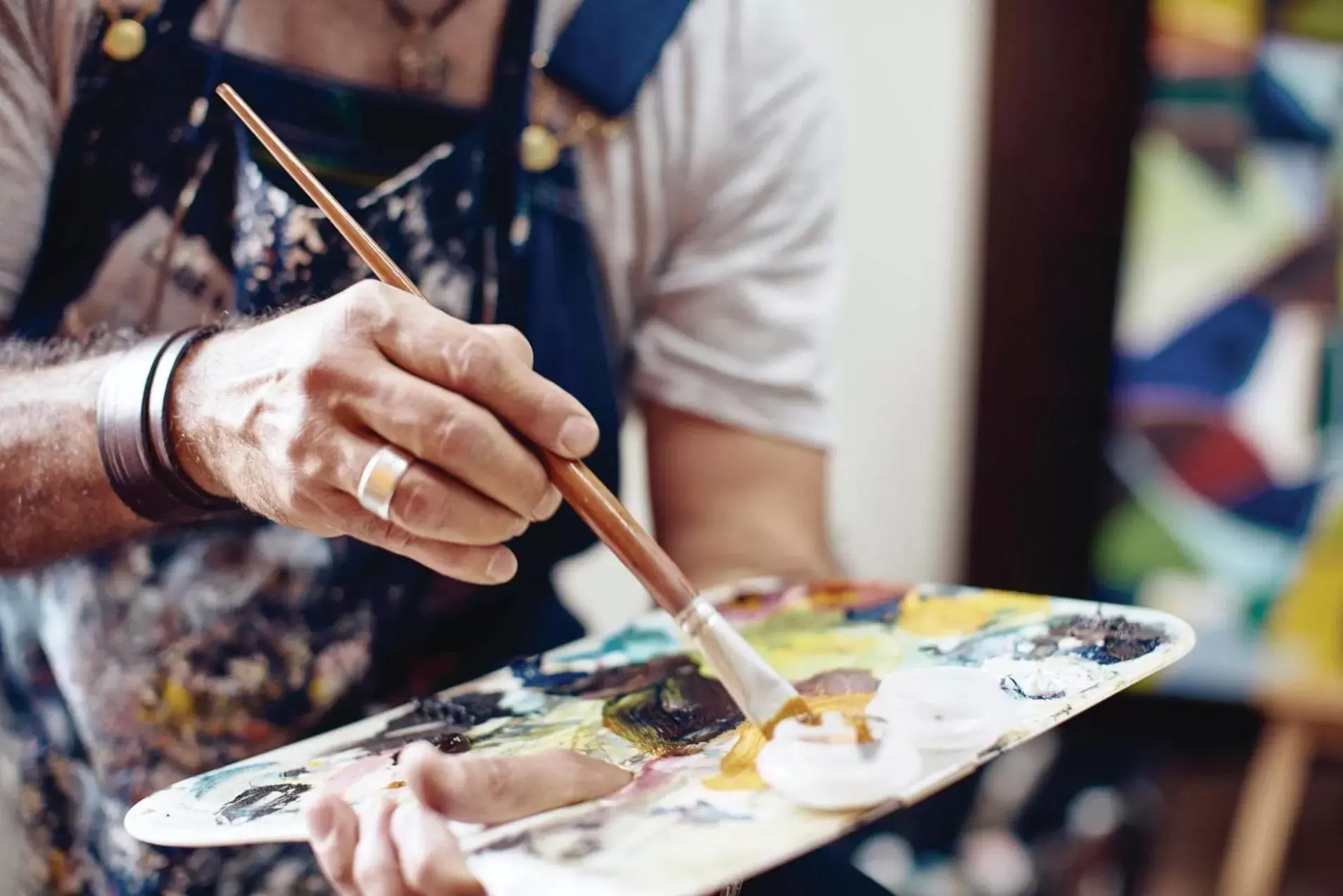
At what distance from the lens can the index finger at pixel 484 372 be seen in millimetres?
403

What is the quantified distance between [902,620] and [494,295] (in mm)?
279

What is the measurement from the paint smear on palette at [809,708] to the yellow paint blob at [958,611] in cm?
6

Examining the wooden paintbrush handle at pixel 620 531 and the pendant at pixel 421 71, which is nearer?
the wooden paintbrush handle at pixel 620 531

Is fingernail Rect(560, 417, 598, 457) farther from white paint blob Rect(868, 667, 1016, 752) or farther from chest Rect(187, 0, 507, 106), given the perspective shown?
chest Rect(187, 0, 507, 106)

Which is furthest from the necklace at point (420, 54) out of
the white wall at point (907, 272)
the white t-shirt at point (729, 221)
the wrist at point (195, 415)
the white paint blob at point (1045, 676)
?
the white wall at point (907, 272)

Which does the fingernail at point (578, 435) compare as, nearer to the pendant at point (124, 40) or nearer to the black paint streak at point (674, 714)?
the black paint streak at point (674, 714)

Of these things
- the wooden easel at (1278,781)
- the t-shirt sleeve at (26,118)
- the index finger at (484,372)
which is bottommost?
the wooden easel at (1278,781)

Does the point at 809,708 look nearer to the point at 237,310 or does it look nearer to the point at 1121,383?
the point at 237,310

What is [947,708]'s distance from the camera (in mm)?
432

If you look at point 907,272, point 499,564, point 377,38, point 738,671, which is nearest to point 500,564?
point 499,564

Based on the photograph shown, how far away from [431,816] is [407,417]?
0.45 feet

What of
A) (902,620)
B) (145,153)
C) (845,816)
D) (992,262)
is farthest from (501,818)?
(992,262)

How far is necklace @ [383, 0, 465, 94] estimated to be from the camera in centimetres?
59

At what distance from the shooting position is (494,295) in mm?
615
